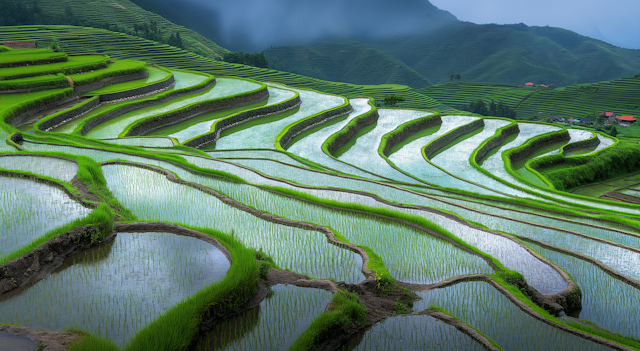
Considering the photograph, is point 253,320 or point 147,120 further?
point 147,120

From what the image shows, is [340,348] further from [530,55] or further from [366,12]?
[366,12]

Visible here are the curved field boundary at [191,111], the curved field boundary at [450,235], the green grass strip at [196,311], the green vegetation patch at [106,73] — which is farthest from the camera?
the green vegetation patch at [106,73]

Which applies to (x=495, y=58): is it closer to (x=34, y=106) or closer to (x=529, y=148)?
(x=529, y=148)

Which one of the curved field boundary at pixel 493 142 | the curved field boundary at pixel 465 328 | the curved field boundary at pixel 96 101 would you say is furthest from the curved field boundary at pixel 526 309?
the curved field boundary at pixel 96 101

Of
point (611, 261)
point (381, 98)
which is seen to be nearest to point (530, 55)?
point (381, 98)

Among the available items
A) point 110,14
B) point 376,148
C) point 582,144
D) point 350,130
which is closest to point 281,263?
point 376,148

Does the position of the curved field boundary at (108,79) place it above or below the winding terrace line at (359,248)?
above

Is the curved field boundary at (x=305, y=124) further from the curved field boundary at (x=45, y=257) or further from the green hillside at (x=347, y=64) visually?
the green hillside at (x=347, y=64)

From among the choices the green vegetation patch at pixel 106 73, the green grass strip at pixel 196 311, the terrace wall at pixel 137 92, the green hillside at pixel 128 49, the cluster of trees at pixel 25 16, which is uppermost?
the cluster of trees at pixel 25 16
